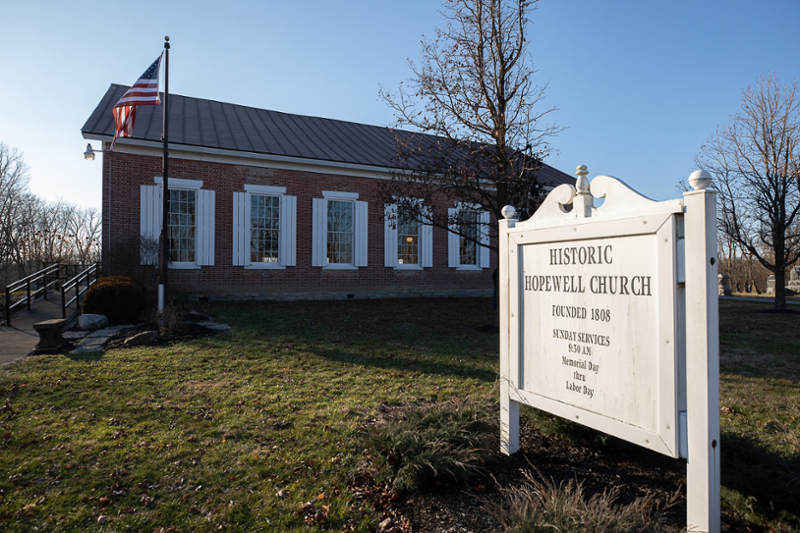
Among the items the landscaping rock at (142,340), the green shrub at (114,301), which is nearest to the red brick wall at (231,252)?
the green shrub at (114,301)

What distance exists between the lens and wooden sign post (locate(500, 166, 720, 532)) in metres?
2.37

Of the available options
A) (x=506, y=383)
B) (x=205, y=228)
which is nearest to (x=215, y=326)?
(x=205, y=228)

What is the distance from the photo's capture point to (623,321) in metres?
2.75

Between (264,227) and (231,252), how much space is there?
1.39 m

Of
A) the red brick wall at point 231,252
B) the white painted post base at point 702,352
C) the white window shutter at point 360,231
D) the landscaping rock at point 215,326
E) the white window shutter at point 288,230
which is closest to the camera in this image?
the white painted post base at point 702,352

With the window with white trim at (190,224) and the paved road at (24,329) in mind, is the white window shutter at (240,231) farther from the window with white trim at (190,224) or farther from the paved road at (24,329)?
the paved road at (24,329)

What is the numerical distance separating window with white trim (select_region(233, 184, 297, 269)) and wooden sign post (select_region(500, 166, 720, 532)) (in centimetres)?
1308

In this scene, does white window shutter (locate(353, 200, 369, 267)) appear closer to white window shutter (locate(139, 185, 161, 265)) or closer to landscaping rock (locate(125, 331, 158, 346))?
white window shutter (locate(139, 185, 161, 265))

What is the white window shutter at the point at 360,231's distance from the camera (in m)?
17.0

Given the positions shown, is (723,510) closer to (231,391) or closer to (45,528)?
(45,528)

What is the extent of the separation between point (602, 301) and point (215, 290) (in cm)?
1404

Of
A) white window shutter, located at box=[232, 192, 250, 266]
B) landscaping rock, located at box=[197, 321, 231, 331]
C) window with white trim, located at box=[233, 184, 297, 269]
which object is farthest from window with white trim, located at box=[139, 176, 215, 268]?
landscaping rock, located at box=[197, 321, 231, 331]

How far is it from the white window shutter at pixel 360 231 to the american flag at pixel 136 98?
25.6 feet

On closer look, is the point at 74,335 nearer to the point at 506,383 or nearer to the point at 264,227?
Answer: the point at 264,227
